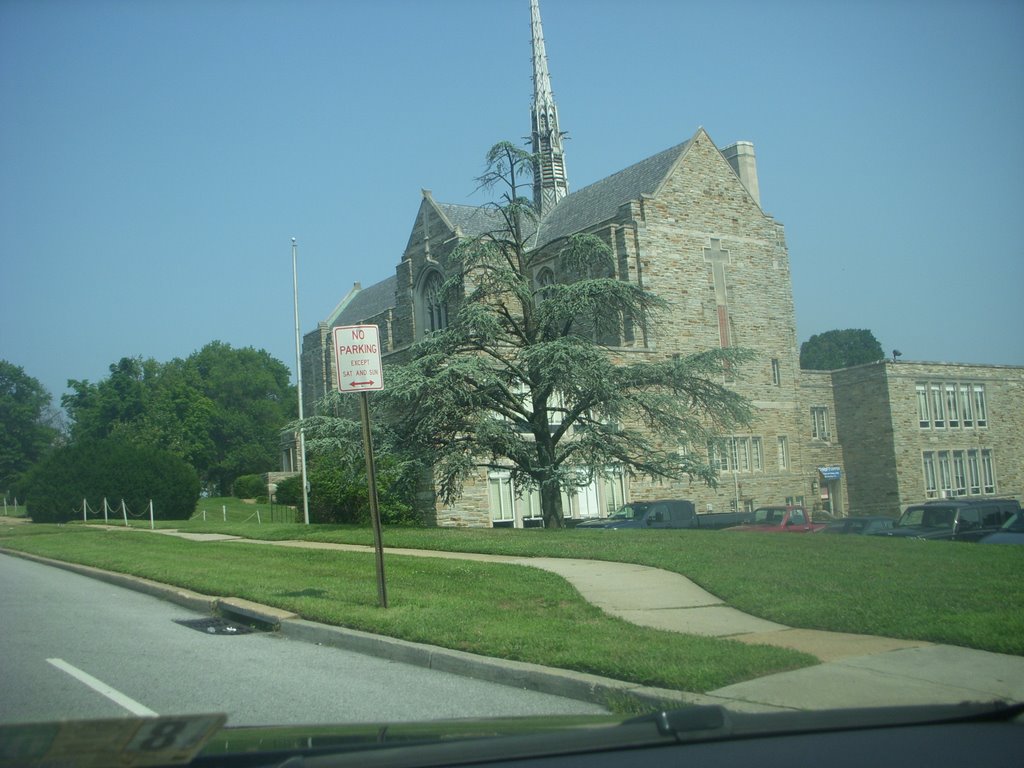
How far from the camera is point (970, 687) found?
661 cm

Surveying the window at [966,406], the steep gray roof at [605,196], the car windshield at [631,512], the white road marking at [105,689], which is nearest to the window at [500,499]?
the car windshield at [631,512]

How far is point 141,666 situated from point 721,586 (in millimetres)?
6294

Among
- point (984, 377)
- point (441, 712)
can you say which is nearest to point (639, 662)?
point (441, 712)

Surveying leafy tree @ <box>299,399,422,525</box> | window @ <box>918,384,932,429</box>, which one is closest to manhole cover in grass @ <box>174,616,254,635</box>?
leafy tree @ <box>299,399,422,525</box>

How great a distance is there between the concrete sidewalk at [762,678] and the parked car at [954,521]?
1282 cm

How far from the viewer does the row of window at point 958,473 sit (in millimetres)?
46625

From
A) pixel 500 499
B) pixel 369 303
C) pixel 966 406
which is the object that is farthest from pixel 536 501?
pixel 369 303

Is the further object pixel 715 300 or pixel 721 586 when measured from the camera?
pixel 715 300

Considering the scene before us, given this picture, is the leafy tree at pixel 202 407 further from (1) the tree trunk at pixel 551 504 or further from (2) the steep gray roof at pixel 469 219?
(1) the tree trunk at pixel 551 504

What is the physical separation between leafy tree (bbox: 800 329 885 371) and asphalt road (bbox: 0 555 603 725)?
97265 mm

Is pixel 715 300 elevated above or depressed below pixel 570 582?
above

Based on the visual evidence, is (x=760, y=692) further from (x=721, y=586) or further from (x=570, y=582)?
(x=570, y=582)

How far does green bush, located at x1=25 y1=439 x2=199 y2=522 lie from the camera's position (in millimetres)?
39875

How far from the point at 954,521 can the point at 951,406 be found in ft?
94.1
